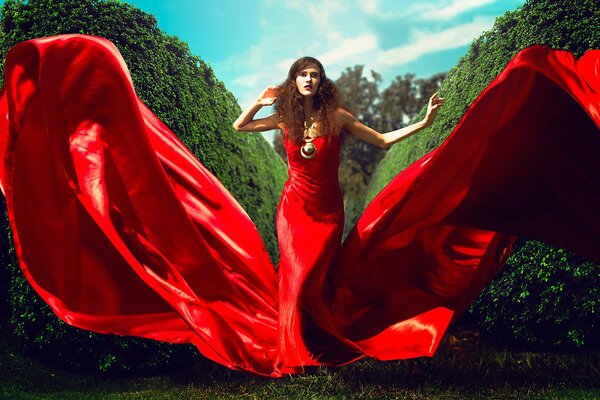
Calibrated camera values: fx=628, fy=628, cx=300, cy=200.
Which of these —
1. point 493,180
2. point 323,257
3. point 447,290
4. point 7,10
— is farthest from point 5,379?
point 493,180

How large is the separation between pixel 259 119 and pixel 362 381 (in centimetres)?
200

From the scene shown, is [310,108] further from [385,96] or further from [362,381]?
[385,96]

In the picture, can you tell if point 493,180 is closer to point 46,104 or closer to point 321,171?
point 321,171

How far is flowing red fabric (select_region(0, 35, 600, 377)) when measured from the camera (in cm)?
374

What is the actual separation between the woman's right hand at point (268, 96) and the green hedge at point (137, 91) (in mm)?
1259

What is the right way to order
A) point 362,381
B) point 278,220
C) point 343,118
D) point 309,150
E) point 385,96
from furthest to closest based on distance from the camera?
point 385,96 → point 362,381 → point 278,220 → point 343,118 → point 309,150

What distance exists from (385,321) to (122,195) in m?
1.96

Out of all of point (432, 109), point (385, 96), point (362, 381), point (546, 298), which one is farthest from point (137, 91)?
point (385, 96)

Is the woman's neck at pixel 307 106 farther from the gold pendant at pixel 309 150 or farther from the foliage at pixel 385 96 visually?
the foliage at pixel 385 96

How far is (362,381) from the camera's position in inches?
177

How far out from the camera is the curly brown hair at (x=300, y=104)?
3.98 m

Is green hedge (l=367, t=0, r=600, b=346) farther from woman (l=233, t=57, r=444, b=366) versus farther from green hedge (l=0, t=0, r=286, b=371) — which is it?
green hedge (l=0, t=0, r=286, b=371)

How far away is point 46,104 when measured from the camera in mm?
3924

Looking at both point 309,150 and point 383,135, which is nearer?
point 309,150
